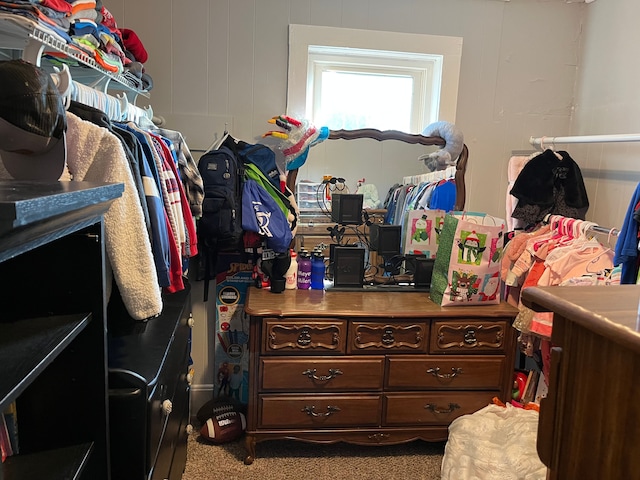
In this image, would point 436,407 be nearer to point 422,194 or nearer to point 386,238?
point 386,238

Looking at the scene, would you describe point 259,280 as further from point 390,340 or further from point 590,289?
point 590,289

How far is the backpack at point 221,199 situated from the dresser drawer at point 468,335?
3.27ft

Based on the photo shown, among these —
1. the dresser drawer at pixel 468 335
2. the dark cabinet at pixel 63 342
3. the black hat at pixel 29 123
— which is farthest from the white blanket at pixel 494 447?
the black hat at pixel 29 123

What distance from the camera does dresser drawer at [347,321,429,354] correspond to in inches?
84.7

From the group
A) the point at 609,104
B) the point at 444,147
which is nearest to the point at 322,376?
the point at 444,147

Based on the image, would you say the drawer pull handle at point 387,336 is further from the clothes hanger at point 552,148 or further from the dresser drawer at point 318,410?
the clothes hanger at point 552,148

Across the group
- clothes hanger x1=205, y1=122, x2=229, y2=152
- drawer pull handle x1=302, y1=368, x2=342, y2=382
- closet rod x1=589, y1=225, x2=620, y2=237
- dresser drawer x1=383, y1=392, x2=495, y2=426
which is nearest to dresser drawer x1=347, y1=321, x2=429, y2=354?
drawer pull handle x1=302, y1=368, x2=342, y2=382

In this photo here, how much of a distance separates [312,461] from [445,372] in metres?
0.74

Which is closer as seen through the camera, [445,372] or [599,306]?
[599,306]

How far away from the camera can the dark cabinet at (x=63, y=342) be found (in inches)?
33.0

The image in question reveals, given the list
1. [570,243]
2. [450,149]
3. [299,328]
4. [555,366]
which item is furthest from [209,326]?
[555,366]

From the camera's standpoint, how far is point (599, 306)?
0.69 metres

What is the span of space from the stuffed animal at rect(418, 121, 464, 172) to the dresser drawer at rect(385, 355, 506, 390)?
3.29 ft

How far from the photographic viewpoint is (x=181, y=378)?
1815 millimetres
